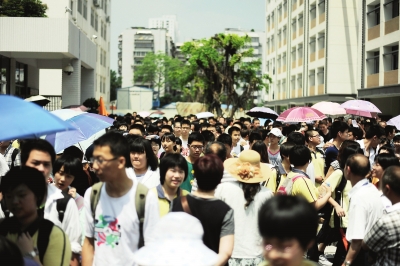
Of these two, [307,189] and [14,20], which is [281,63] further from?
[307,189]

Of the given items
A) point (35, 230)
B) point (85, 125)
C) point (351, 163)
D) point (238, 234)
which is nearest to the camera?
point (35, 230)

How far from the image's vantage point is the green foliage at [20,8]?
23.6 meters

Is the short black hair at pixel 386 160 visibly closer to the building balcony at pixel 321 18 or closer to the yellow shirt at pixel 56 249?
the yellow shirt at pixel 56 249

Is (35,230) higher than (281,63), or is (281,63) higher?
(281,63)

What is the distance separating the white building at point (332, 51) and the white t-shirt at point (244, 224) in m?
22.1

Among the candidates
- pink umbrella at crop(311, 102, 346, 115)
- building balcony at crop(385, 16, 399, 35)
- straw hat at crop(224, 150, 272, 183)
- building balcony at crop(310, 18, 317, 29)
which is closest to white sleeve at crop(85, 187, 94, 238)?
straw hat at crop(224, 150, 272, 183)

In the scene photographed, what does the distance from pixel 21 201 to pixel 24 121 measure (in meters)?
0.65

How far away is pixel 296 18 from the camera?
4612 cm

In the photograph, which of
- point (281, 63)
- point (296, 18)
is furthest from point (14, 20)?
point (281, 63)

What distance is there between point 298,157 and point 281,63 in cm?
4708

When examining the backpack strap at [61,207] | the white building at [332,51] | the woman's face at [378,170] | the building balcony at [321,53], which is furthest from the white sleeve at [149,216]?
the building balcony at [321,53]

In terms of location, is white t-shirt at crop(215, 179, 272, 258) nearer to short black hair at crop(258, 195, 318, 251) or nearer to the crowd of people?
the crowd of people

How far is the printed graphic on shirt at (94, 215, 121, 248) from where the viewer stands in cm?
370

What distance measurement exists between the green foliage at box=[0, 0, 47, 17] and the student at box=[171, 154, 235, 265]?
21.8 m
